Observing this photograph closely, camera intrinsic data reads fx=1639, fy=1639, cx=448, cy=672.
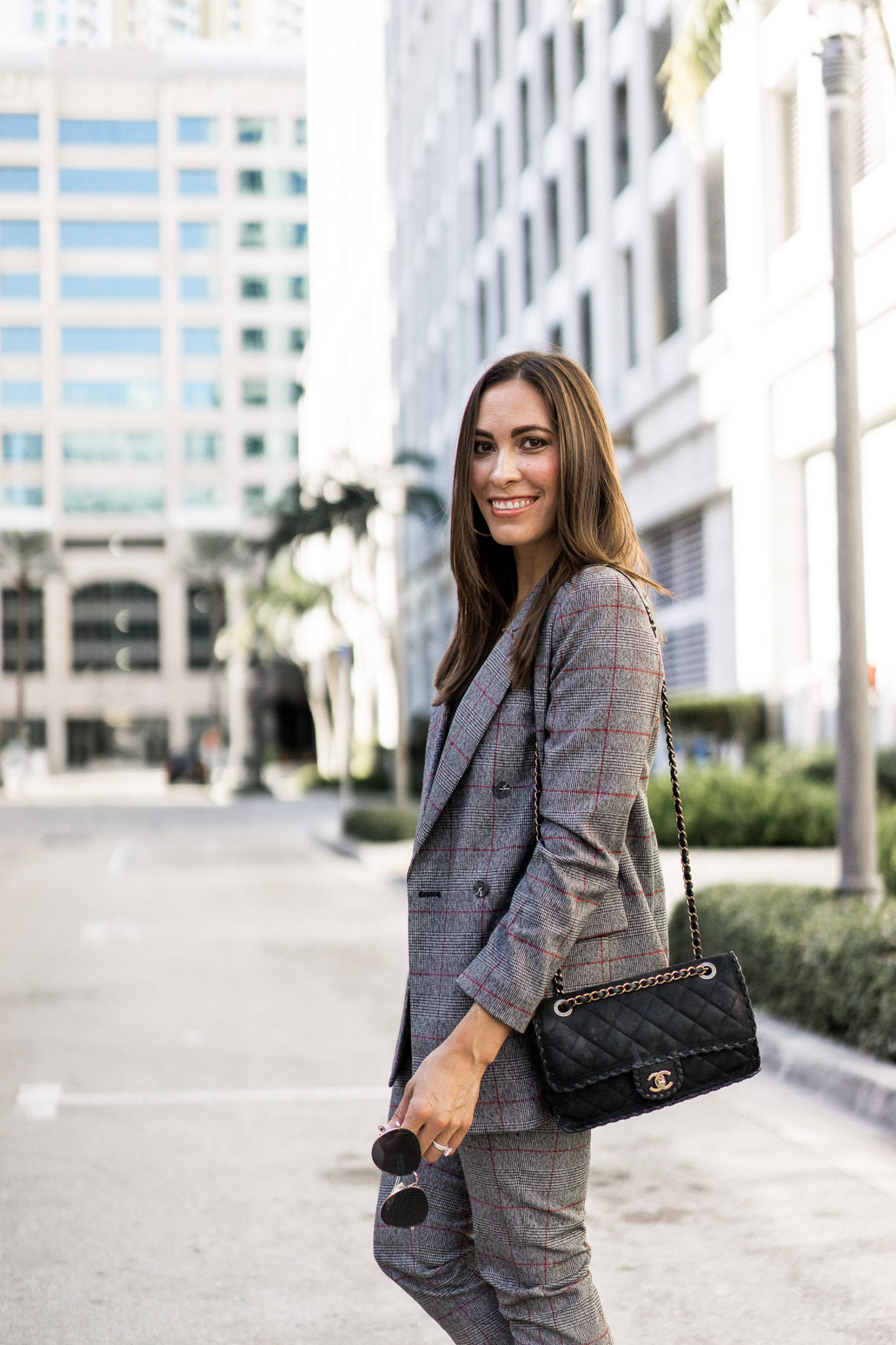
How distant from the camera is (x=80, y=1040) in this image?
28.0ft

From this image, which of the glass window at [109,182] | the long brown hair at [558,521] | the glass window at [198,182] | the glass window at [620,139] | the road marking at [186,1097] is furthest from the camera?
the glass window at [109,182]

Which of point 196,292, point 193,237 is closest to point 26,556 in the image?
point 196,292

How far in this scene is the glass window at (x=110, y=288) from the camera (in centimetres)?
9881

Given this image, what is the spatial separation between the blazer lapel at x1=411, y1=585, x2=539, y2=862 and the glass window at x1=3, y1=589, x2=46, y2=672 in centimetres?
10035

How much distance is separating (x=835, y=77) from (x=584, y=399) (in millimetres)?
7056

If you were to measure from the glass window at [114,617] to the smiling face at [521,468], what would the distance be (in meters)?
99.9

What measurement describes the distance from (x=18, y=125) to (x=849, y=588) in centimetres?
9879

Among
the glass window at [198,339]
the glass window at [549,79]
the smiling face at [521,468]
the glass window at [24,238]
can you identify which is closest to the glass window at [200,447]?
the glass window at [198,339]

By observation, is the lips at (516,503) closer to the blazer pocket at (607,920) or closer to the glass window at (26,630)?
the blazer pocket at (607,920)

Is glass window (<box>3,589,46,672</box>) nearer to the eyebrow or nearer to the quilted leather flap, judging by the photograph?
the eyebrow

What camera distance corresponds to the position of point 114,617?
4013 inches

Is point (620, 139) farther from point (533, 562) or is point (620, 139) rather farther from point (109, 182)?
point (109, 182)

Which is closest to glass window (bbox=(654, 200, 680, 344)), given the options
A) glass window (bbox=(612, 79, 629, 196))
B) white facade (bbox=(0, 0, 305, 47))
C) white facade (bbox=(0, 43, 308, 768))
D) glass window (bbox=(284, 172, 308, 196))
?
glass window (bbox=(612, 79, 629, 196))

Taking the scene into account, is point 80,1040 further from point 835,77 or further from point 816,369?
point 816,369
